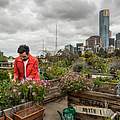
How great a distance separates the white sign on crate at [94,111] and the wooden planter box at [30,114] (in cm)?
83

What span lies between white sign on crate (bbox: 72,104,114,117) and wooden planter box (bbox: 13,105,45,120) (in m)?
0.83

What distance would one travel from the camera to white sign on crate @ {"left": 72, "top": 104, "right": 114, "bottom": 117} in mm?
3858

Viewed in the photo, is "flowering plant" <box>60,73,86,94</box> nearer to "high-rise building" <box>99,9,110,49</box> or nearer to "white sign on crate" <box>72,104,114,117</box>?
"white sign on crate" <box>72,104,114,117</box>

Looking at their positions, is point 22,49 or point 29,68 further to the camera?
point 29,68

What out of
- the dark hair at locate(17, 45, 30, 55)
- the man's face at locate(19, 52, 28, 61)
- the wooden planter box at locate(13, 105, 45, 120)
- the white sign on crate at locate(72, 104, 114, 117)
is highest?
the dark hair at locate(17, 45, 30, 55)

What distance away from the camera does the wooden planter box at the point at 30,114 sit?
10.4 feet

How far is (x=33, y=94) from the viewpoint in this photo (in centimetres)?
358

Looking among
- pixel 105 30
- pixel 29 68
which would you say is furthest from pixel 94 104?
pixel 105 30

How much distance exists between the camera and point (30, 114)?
331cm

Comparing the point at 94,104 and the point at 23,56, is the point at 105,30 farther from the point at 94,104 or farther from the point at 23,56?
the point at 23,56

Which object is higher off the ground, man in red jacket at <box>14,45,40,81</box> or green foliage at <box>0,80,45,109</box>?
man in red jacket at <box>14,45,40,81</box>

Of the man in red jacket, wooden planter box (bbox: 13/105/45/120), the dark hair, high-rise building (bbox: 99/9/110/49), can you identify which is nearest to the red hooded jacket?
the man in red jacket

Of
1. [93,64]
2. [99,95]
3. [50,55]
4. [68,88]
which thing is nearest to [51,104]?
[68,88]

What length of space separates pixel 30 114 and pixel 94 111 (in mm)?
1170
